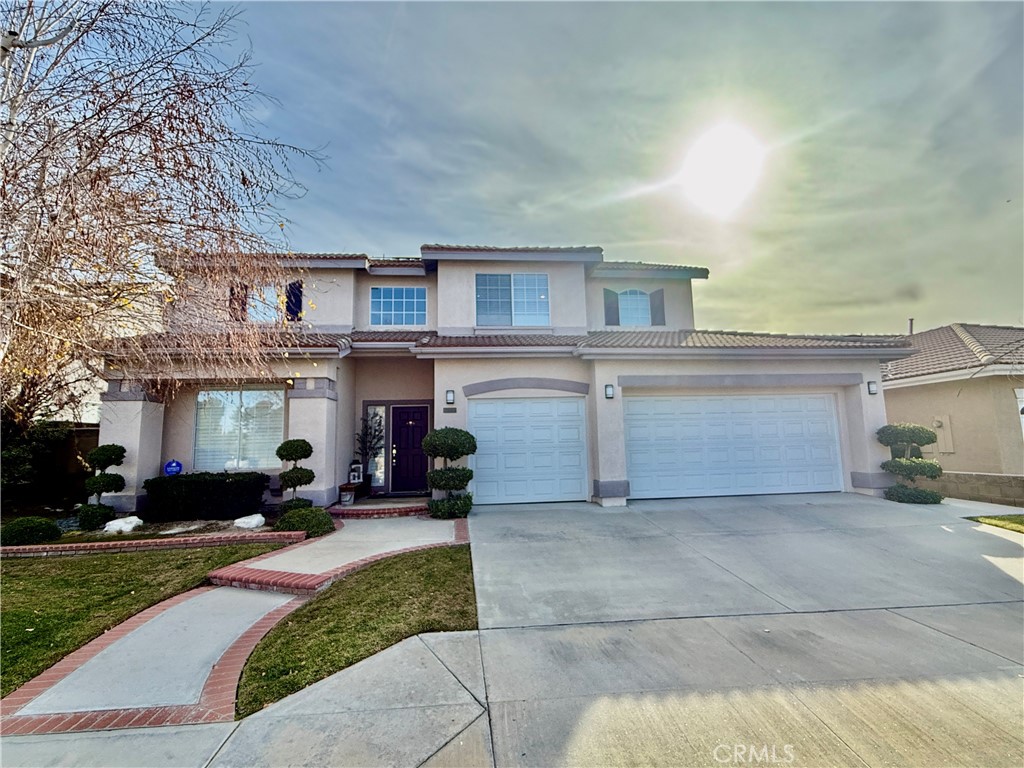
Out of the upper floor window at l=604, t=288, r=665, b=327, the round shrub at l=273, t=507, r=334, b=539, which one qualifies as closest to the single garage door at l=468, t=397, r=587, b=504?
the round shrub at l=273, t=507, r=334, b=539

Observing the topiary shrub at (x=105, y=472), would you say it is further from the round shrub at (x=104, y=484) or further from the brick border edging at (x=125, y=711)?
the brick border edging at (x=125, y=711)

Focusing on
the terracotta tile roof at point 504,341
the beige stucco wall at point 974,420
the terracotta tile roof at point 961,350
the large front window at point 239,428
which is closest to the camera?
the terracotta tile roof at point 504,341

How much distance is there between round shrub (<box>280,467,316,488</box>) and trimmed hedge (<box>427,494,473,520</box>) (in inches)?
110

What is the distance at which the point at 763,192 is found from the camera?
375 inches

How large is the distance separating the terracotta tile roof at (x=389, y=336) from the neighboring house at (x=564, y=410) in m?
0.09

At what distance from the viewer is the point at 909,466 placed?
424 inches

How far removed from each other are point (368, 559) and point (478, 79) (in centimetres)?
852

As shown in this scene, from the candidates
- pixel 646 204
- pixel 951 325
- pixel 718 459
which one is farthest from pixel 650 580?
pixel 951 325

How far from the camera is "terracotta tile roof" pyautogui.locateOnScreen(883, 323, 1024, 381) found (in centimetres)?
1269

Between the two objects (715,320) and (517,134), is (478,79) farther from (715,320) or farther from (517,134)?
(715,320)

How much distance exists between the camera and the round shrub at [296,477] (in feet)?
32.2

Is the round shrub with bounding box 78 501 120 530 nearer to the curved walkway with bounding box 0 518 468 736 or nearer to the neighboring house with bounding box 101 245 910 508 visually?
the neighboring house with bounding box 101 245 910 508

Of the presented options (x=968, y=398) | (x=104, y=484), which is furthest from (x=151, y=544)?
(x=968, y=398)

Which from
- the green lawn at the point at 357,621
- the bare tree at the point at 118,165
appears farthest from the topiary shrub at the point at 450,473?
the bare tree at the point at 118,165
